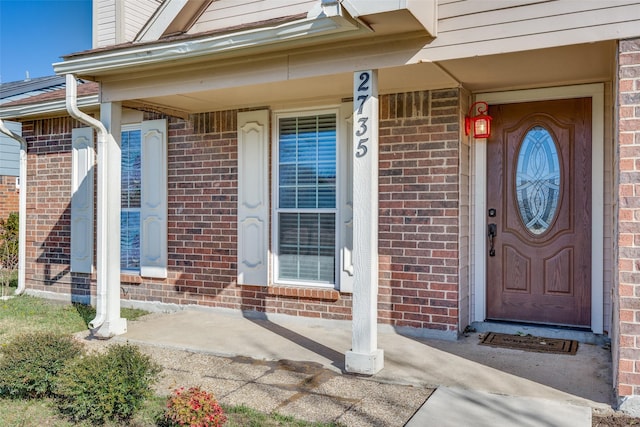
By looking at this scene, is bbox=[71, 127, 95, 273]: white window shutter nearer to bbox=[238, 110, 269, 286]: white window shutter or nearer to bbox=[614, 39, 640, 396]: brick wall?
bbox=[238, 110, 269, 286]: white window shutter

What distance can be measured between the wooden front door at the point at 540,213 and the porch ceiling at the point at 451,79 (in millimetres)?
394

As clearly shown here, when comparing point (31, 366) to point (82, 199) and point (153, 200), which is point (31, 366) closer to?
point (153, 200)

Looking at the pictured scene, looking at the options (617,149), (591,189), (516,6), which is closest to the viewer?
(617,149)

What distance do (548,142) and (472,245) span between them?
4.14ft

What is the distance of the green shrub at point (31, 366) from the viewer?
154 inches

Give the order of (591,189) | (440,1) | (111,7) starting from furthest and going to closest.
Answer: (111,7) → (591,189) → (440,1)

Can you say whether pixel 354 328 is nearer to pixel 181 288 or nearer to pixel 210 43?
pixel 210 43

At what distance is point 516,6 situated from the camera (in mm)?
4066

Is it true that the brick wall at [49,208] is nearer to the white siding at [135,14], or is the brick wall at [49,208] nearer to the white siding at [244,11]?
the white siding at [244,11]

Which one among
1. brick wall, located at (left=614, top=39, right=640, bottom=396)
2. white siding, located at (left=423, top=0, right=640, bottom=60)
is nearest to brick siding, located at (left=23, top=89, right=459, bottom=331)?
white siding, located at (left=423, top=0, right=640, bottom=60)

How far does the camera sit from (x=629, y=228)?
3623 mm

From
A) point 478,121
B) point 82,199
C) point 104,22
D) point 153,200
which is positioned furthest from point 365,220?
point 104,22

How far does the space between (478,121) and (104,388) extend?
4152mm

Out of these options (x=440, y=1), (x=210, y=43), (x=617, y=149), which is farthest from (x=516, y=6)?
(x=210, y=43)
